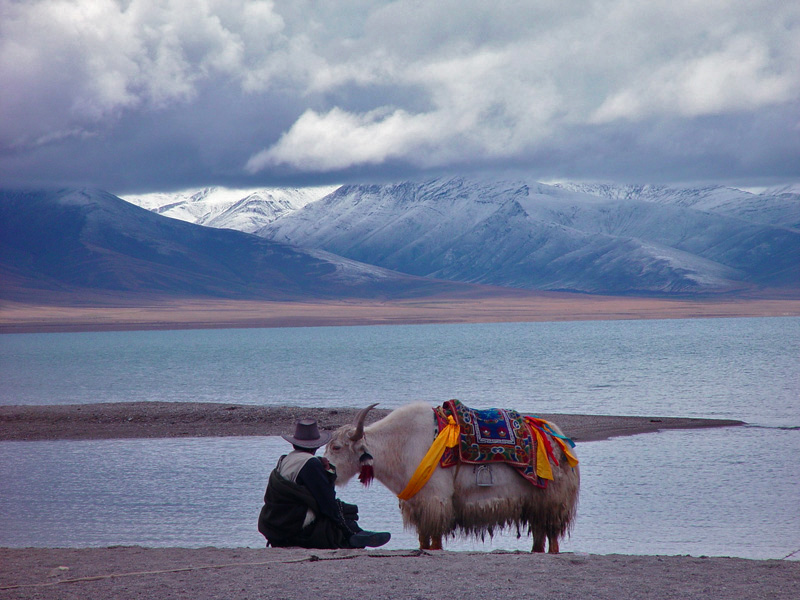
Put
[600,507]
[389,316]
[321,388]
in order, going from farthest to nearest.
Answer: [389,316] → [321,388] → [600,507]

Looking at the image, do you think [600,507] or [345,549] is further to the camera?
[600,507]

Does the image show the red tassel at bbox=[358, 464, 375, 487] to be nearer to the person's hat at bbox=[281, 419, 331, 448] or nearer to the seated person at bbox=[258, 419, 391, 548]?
the seated person at bbox=[258, 419, 391, 548]

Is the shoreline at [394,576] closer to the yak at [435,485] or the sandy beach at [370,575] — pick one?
the sandy beach at [370,575]

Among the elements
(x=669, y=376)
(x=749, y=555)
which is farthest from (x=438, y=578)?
(x=669, y=376)

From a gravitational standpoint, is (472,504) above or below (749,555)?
above

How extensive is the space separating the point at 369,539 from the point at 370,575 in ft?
2.20

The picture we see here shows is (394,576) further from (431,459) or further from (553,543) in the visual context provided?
(553,543)

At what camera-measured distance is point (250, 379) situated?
1535 inches

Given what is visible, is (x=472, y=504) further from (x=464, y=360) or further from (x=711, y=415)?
(x=464, y=360)

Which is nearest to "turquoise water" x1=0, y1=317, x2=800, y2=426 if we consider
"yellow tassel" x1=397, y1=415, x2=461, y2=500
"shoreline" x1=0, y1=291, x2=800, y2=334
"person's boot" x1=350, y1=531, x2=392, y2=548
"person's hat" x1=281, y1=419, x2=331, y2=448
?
"yellow tassel" x1=397, y1=415, x2=461, y2=500

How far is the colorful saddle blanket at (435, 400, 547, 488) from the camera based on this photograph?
7.56 metres

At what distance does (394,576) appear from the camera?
664 cm

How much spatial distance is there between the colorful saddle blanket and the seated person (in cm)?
92

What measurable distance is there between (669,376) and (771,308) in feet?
467
